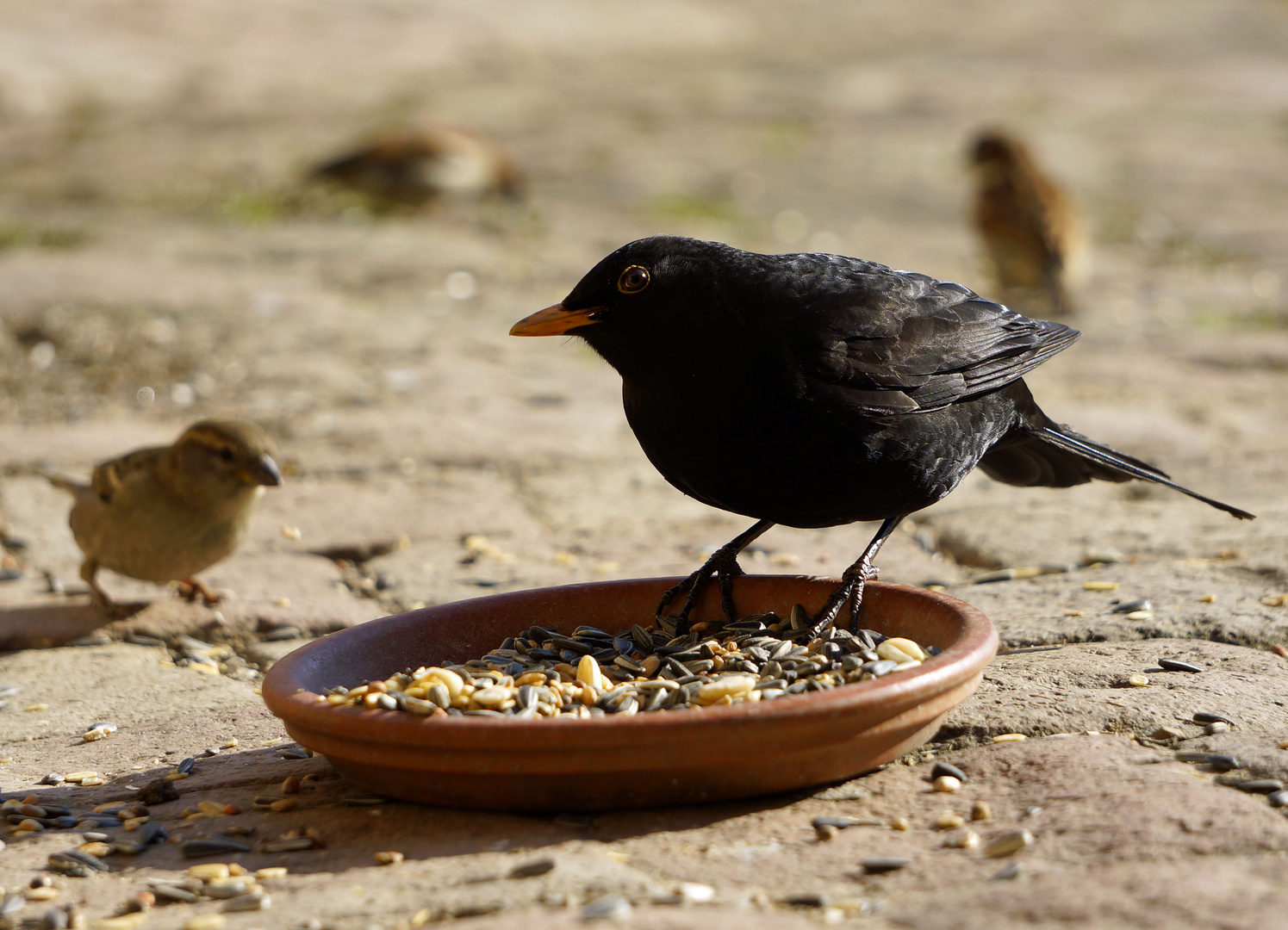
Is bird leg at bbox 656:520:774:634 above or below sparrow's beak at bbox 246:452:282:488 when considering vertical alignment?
below

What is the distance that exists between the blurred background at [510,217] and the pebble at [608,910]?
6.89 ft

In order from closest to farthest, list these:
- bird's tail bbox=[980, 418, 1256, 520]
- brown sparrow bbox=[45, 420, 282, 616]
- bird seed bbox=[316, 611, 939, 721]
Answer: bird seed bbox=[316, 611, 939, 721] → bird's tail bbox=[980, 418, 1256, 520] → brown sparrow bbox=[45, 420, 282, 616]

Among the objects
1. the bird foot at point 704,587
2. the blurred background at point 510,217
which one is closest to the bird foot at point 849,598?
the bird foot at point 704,587

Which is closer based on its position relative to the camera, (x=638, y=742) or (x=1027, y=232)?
(x=638, y=742)

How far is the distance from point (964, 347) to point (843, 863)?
60.4 inches

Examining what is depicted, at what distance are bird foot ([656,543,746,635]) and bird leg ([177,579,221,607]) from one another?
1.58m

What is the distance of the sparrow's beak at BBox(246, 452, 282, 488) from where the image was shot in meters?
4.02

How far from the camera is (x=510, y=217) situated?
1043 cm

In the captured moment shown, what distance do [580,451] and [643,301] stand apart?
2.53 m

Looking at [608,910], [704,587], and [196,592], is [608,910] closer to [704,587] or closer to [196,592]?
[704,587]

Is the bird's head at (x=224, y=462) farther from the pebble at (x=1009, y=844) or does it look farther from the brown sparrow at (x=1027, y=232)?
the brown sparrow at (x=1027, y=232)

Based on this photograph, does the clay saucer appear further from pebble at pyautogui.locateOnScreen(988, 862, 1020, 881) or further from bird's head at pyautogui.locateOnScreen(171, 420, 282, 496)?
bird's head at pyautogui.locateOnScreen(171, 420, 282, 496)

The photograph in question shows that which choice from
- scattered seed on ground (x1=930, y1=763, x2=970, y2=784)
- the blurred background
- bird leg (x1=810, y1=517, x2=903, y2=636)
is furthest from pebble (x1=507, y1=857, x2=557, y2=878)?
the blurred background

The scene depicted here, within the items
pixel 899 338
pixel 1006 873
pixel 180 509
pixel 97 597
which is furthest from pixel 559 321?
pixel 97 597
